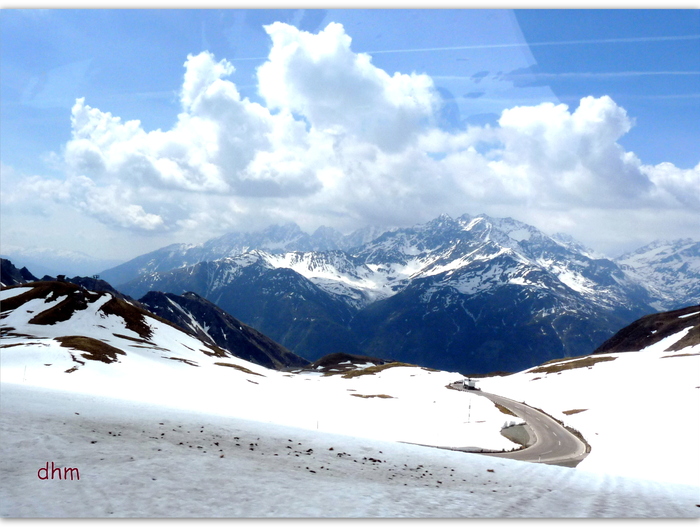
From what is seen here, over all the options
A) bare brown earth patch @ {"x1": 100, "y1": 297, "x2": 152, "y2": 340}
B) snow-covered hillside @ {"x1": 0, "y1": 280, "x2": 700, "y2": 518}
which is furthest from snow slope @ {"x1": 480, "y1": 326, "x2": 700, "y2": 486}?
bare brown earth patch @ {"x1": 100, "y1": 297, "x2": 152, "y2": 340}

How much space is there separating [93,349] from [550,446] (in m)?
89.8

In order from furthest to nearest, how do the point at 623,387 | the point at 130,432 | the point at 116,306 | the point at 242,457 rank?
the point at 116,306 < the point at 623,387 < the point at 130,432 < the point at 242,457

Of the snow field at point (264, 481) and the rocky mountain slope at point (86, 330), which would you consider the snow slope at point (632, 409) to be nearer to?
the snow field at point (264, 481)

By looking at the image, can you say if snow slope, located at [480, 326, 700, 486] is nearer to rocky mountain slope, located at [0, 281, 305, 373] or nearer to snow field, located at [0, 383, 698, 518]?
snow field, located at [0, 383, 698, 518]

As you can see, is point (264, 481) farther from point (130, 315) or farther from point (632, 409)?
point (130, 315)

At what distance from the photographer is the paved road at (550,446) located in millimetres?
52969

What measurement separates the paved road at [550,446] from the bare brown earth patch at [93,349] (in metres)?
74.2

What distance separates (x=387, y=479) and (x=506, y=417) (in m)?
70.2

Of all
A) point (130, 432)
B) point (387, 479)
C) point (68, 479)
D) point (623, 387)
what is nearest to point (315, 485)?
point (387, 479)

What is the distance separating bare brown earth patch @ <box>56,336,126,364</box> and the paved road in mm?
74161

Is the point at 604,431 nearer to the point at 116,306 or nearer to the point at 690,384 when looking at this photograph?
the point at 690,384

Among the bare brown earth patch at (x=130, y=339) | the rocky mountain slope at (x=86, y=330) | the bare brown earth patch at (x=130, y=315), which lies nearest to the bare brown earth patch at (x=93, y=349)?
the rocky mountain slope at (x=86, y=330)

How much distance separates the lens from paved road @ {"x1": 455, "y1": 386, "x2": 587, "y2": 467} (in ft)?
174

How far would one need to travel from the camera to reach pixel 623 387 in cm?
9638
